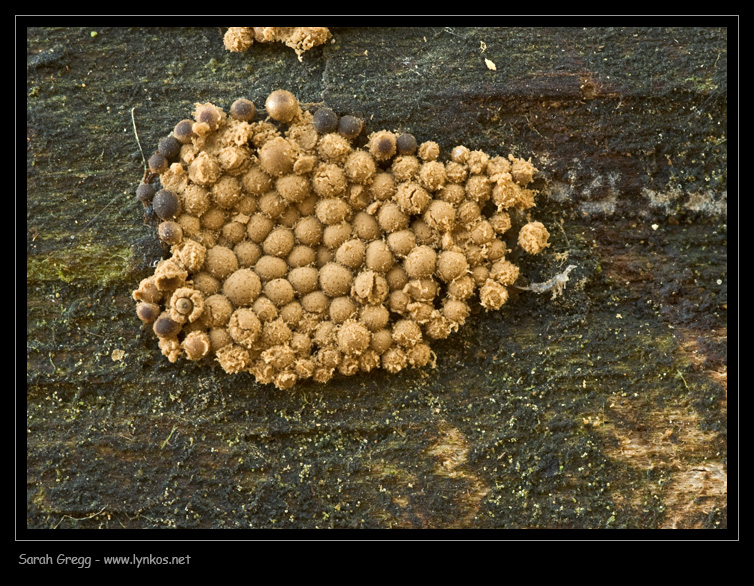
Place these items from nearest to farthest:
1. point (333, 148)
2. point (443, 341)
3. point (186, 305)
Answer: point (186, 305)
point (333, 148)
point (443, 341)

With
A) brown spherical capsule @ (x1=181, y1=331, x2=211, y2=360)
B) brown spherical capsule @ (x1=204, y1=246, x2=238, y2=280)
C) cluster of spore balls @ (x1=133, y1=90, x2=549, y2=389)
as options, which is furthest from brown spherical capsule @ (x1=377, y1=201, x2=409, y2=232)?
brown spherical capsule @ (x1=181, y1=331, x2=211, y2=360)

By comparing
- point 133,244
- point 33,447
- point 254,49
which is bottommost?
point 33,447

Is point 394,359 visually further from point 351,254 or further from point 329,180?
point 329,180

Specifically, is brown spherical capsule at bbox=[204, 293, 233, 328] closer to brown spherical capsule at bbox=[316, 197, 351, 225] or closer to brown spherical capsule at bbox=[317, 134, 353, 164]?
brown spherical capsule at bbox=[316, 197, 351, 225]

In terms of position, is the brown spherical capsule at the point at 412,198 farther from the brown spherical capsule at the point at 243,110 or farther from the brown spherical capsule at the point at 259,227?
the brown spherical capsule at the point at 243,110

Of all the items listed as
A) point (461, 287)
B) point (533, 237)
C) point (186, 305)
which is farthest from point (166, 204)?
point (533, 237)

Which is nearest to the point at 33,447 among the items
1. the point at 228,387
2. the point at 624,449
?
the point at 228,387

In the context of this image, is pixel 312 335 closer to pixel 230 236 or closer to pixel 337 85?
pixel 230 236
